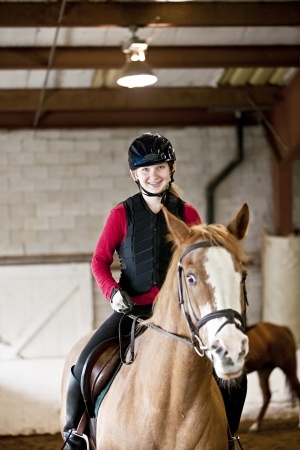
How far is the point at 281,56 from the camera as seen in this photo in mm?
8742

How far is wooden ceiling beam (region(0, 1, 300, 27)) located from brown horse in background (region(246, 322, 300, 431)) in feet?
9.83

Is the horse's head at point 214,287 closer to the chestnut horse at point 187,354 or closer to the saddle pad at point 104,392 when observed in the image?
the chestnut horse at point 187,354

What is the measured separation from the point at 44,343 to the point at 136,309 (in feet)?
23.5

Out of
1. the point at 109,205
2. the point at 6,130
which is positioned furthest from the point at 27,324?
the point at 6,130

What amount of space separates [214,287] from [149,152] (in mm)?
1047

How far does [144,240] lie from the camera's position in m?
3.35

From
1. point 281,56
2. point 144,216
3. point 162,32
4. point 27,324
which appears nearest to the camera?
point 144,216

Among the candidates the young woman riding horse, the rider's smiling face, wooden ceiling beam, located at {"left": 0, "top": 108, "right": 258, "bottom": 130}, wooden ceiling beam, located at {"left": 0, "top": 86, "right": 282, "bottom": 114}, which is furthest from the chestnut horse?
wooden ceiling beam, located at {"left": 0, "top": 108, "right": 258, "bottom": 130}

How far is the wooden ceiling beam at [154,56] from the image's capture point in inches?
320

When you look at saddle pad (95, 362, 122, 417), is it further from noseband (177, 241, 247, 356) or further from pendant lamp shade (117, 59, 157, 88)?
pendant lamp shade (117, 59, 157, 88)

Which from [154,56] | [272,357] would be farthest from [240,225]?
[154,56]

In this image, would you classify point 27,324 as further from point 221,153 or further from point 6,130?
point 221,153

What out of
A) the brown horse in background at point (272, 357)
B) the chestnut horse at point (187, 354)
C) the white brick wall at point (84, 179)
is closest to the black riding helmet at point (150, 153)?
the chestnut horse at point (187, 354)

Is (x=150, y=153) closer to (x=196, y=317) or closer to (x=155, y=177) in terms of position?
(x=155, y=177)
